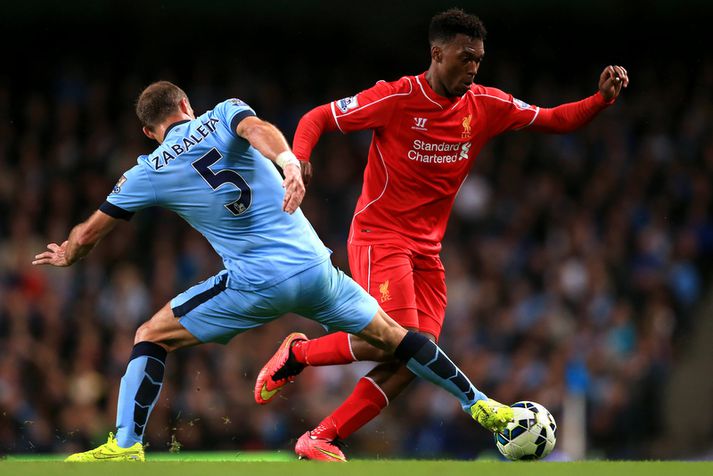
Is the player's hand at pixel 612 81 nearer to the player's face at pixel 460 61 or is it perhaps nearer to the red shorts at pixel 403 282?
the player's face at pixel 460 61

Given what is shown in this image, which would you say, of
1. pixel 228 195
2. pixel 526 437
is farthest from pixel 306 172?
pixel 526 437

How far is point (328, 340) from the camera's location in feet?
22.5

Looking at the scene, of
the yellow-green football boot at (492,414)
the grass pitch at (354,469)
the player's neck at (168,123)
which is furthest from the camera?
the yellow-green football boot at (492,414)

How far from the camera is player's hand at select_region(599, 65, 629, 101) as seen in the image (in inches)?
266

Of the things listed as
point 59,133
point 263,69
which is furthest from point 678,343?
point 59,133

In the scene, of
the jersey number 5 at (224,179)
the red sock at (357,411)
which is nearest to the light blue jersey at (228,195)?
the jersey number 5 at (224,179)

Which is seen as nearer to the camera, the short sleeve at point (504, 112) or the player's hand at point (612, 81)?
the player's hand at point (612, 81)

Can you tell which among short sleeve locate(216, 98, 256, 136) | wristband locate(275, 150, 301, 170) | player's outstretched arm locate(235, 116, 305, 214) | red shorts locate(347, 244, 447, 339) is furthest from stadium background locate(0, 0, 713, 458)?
wristband locate(275, 150, 301, 170)

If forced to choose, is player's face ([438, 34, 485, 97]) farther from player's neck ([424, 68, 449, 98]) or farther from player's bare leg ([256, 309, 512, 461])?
player's bare leg ([256, 309, 512, 461])

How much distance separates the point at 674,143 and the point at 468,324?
403cm

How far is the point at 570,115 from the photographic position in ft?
22.9

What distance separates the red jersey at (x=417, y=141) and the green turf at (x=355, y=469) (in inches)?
74.6

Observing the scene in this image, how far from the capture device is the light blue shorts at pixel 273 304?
19.1ft

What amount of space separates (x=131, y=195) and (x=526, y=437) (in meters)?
2.49
